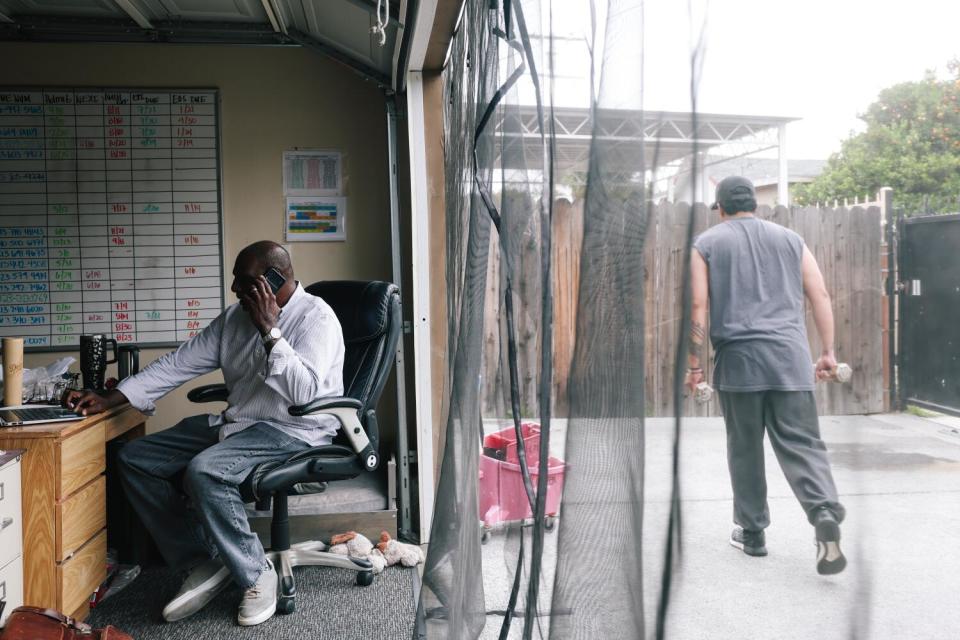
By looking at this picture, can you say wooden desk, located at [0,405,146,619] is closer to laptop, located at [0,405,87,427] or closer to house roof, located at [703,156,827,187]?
laptop, located at [0,405,87,427]

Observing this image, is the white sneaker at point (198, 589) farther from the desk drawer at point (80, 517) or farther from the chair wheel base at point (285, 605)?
the desk drawer at point (80, 517)

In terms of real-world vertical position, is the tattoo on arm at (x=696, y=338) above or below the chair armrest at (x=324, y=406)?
above

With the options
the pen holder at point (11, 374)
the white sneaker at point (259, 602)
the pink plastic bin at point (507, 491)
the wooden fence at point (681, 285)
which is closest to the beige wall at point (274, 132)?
the pen holder at point (11, 374)

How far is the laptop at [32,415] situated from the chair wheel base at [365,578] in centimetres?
100

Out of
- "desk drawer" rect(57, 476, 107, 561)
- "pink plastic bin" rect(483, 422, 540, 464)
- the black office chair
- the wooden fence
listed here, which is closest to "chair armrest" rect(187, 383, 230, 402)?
the black office chair

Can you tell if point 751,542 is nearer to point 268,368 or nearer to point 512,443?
point 512,443

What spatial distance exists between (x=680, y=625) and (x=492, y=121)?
3.14 feet

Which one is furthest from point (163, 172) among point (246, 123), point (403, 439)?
point (403, 439)

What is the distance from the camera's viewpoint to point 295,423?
2375mm

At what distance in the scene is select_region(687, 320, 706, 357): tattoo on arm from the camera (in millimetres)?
505

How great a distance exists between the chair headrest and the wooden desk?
0.87m

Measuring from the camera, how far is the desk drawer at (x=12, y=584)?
1.79m

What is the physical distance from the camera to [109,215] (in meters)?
3.17

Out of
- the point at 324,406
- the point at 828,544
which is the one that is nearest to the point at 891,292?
the point at 828,544
